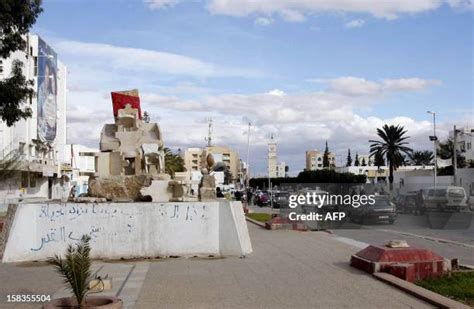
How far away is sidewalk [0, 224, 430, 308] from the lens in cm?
845

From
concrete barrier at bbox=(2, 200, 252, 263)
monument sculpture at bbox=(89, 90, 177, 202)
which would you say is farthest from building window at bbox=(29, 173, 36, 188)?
concrete barrier at bbox=(2, 200, 252, 263)

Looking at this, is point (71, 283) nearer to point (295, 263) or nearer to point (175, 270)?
point (175, 270)

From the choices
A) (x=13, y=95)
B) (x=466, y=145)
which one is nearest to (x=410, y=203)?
(x=13, y=95)

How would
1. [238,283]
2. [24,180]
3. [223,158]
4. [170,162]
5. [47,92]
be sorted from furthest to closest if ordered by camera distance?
1. [223,158]
2. [170,162]
3. [47,92]
4. [24,180]
5. [238,283]

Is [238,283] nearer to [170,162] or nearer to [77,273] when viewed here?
[77,273]

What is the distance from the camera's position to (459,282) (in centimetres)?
963

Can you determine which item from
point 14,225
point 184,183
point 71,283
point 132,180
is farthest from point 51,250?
point 71,283

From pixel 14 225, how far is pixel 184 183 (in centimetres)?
438

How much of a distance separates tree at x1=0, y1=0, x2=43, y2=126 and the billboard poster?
134 feet

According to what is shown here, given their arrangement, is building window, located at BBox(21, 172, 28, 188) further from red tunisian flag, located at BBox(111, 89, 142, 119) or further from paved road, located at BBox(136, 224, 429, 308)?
paved road, located at BBox(136, 224, 429, 308)

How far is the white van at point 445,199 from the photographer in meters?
32.1

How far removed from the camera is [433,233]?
2188 centimetres

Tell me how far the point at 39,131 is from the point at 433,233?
4374 cm

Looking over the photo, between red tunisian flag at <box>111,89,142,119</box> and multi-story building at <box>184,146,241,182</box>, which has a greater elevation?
multi-story building at <box>184,146,241,182</box>
